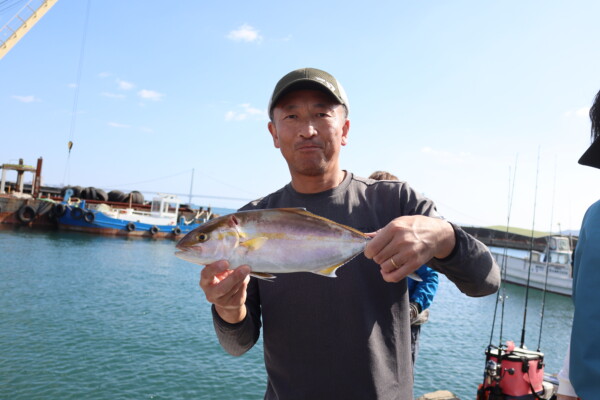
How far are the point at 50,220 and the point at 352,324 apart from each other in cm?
4579

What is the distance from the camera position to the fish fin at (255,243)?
2.26m

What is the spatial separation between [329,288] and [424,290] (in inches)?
Result: 135

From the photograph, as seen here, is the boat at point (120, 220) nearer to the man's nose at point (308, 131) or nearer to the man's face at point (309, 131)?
the man's face at point (309, 131)

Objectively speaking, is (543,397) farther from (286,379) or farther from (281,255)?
(281,255)

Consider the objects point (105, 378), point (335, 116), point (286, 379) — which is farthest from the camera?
point (105, 378)

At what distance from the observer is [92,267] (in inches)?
965

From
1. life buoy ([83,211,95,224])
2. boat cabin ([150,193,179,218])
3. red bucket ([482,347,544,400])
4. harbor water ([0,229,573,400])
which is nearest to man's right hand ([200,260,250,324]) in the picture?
red bucket ([482,347,544,400])

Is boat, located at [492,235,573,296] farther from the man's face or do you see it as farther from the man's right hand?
the man's right hand

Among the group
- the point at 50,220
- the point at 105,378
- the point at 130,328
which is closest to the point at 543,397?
the point at 105,378

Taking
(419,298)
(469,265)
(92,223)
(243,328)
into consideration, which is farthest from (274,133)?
(92,223)

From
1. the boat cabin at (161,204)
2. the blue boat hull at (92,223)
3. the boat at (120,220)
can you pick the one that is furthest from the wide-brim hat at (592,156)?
the boat cabin at (161,204)

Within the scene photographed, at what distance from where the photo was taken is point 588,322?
128 centimetres

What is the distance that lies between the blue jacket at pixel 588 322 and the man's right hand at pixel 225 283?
1491mm

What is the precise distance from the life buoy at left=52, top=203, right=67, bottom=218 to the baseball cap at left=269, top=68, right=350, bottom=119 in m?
44.2
